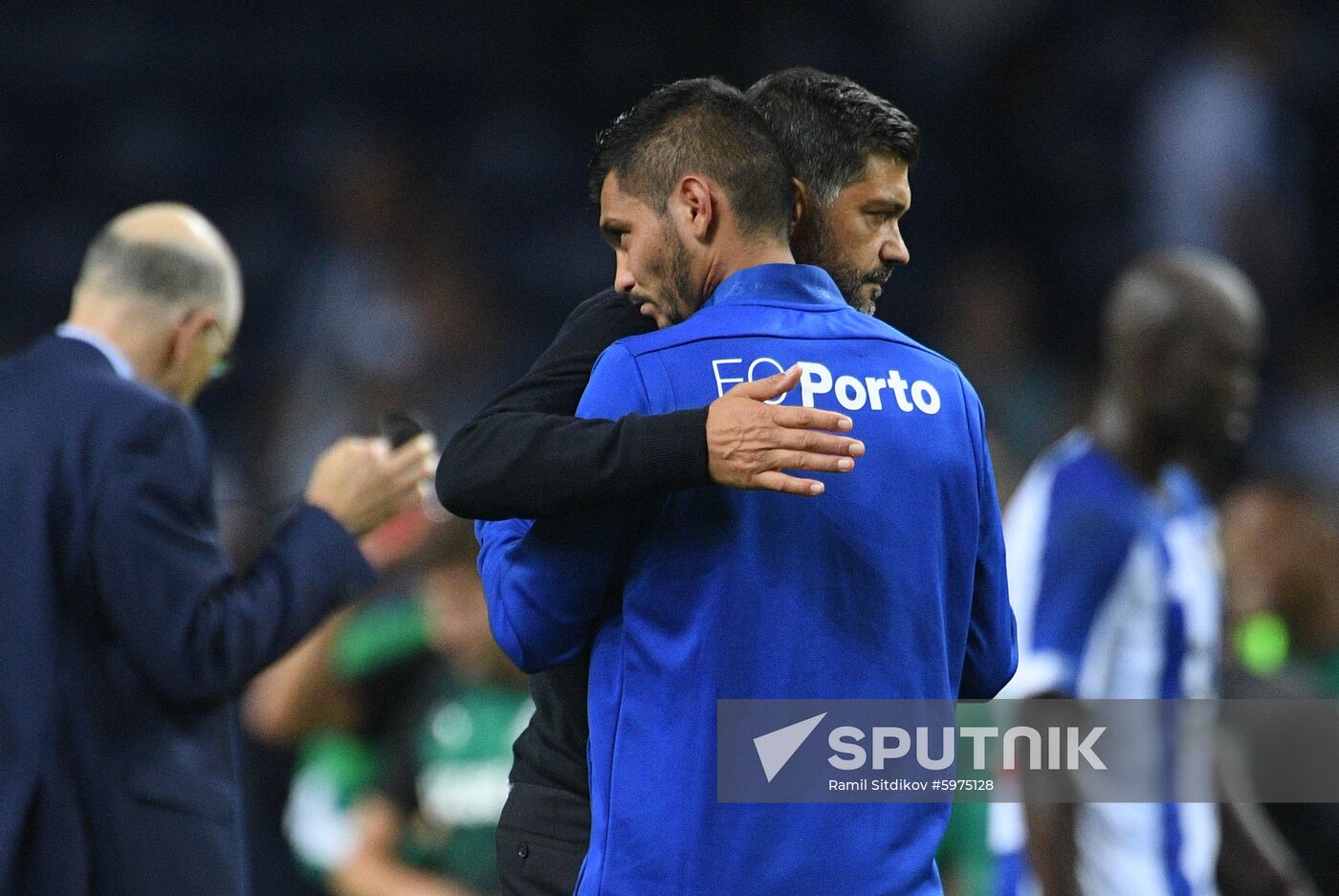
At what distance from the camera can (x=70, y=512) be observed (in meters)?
2.96

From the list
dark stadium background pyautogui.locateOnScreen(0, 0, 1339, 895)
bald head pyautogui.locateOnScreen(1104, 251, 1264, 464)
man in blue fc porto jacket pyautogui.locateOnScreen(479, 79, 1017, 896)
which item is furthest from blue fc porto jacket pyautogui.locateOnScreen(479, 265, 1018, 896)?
dark stadium background pyautogui.locateOnScreen(0, 0, 1339, 895)

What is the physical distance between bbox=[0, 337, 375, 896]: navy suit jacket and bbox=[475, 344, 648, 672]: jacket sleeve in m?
0.88

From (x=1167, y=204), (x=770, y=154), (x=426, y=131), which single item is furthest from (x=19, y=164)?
(x=770, y=154)

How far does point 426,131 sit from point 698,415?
711cm

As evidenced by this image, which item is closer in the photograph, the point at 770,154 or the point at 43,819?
the point at 770,154

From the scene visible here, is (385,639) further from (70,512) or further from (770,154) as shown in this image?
(770,154)

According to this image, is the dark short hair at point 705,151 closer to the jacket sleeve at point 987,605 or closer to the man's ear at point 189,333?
the jacket sleeve at point 987,605

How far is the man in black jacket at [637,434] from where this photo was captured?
209 cm

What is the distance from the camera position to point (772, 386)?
209cm

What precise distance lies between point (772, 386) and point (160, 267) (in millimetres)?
1540

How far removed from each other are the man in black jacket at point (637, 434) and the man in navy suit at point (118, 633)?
0.66 metres

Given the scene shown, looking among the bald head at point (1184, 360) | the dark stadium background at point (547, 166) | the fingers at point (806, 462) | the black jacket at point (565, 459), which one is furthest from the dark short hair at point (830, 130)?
the dark stadium background at point (547, 166)

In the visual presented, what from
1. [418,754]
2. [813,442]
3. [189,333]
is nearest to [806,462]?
[813,442]

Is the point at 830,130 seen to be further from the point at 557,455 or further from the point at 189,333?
the point at 189,333
